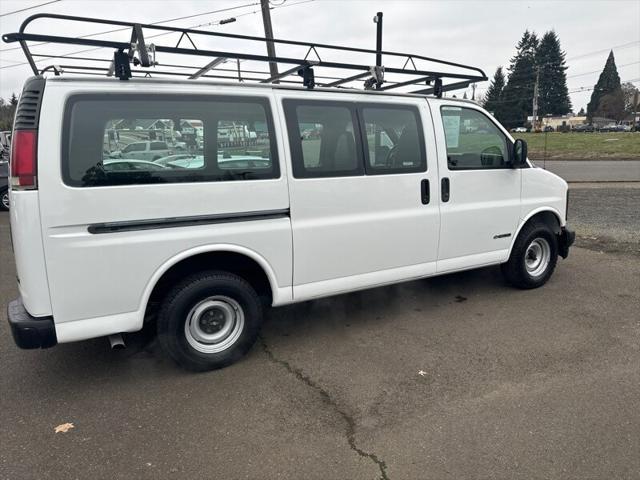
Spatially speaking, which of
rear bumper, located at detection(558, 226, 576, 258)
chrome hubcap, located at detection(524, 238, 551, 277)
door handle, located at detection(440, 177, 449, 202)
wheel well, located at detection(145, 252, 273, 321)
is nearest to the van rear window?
wheel well, located at detection(145, 252, 273, 321)

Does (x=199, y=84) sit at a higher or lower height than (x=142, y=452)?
higher

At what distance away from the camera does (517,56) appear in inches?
3777

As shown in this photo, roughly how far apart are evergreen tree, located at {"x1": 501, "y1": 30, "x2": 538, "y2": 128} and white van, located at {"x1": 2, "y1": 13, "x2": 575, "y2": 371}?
2755 inches

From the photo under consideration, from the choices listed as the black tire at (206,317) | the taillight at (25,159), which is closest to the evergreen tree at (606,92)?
the black tire at (206,317)

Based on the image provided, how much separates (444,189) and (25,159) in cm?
334

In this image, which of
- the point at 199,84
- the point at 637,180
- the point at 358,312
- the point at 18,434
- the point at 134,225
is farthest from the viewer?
the point at 637,180

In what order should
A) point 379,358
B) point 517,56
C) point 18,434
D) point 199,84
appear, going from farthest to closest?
1. point 517,56
2. point 379,358
3. point 199,84
4. point 18,434

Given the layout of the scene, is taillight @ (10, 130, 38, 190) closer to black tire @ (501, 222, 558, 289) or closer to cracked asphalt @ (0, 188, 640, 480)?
cracked asphalt @ (0, 188, 640, 480)

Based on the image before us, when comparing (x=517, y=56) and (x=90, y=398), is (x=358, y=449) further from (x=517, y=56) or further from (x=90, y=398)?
(x=517, y=56)

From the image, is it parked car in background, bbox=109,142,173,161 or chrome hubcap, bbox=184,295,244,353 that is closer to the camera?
parked car in background, bbox=109,142,173,161

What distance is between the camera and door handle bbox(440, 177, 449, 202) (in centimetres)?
449

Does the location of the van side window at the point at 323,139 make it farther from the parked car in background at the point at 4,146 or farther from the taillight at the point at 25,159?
the parked car in background at the point at 4,146

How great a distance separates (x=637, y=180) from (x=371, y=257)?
14566 mm

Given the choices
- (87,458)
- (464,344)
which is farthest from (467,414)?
(87,458)
